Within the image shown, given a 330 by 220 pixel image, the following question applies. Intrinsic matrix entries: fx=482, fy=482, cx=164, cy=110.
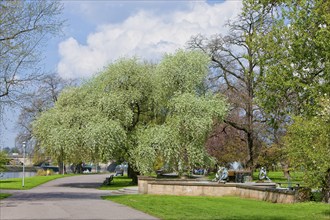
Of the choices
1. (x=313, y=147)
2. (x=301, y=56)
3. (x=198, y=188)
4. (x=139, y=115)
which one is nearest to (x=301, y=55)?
(x=301, y=56)

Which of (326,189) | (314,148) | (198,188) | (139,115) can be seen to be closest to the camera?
(314,148)

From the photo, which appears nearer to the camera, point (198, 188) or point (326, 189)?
point (326, 189)

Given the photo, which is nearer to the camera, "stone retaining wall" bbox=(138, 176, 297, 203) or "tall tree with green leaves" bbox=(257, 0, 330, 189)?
"tall tree with green leaves" bbox=(257, 0, 330, 189)

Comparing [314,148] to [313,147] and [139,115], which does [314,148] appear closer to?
A: [313,147]

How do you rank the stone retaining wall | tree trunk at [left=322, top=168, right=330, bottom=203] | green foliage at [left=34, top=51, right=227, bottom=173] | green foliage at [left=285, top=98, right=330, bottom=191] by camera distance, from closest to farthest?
green foliage at [left=285, top=98, right=330, bottom=191]
tree trunk at [left=322, top=168, right=330, bottom=203]
the stone retaining wall
green foliage at [left=34, top=51, right=227, bottom=173]

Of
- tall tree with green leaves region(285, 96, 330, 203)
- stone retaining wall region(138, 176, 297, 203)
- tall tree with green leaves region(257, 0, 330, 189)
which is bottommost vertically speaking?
stone retaining wall region(138, 176, 297, 203)

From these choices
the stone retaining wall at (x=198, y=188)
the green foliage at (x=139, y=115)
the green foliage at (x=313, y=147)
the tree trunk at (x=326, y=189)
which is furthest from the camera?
the green foliage at (x=139, y=115)

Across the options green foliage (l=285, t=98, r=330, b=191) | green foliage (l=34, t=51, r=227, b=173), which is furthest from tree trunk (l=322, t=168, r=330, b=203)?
green foliage (l=34, t=51, r=227, b=173)

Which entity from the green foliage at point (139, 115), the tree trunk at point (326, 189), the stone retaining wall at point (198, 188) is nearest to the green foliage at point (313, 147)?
the tree trunk at point (326, 189)

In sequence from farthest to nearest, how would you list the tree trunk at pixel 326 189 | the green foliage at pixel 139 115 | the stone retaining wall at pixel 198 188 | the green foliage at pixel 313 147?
the green foliage at pixel 139 115, the stone retaining wall at pixel 198 188, the tree trunk at pixel 326 189, the green foliage at pixel 313 147

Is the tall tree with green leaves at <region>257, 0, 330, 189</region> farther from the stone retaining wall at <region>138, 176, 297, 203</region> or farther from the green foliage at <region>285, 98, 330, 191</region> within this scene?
the stone retaining wall at <region>138, 176, 297, 203</region>

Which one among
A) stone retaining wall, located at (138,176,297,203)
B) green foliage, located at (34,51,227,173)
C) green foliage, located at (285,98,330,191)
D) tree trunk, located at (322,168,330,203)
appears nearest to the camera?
green foliage, located at (285,98,330,191)

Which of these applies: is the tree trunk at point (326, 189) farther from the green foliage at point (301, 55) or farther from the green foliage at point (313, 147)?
the green foliage at point (301, 55)

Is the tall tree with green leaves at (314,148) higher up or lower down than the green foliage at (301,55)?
lower down
